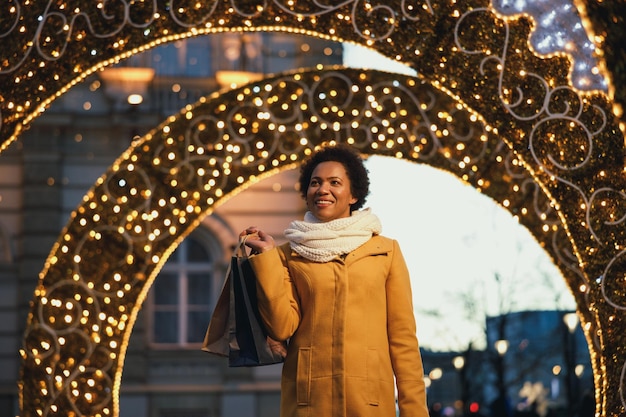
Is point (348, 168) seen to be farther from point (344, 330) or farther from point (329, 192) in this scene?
point (344, 330)

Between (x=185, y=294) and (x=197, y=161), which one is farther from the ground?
Result: (x=197, y=161)

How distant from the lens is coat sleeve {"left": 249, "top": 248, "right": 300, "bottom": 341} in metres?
5.53

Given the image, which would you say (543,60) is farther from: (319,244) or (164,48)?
(164,48)

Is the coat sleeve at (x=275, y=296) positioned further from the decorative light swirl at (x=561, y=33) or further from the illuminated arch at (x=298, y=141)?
the decorative light swirl at (x=561, y=33)

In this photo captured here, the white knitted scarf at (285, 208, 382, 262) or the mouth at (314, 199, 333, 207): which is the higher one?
the mouth at (314, 199, 333, 207)

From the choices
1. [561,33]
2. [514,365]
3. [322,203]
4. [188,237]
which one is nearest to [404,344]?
[322,203]

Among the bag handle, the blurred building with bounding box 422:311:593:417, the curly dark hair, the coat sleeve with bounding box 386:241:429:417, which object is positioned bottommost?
the blurred building with bounding box 422:311:593:417

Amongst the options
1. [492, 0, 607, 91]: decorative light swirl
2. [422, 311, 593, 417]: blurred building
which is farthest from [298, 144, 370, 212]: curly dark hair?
[422, 311, 593, 417]: blurred building

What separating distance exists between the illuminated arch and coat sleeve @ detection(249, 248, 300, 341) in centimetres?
245

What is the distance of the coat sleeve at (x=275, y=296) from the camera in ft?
18.1

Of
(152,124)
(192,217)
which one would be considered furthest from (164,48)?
(192,217)

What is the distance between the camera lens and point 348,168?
588 centimetres

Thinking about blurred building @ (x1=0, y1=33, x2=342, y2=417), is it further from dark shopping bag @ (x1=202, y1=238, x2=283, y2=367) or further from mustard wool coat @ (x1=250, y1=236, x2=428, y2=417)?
mustard wool coat @ (x1=250, y1=236, x2=428, y2=417)

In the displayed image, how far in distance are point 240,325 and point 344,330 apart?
479 millimetres
